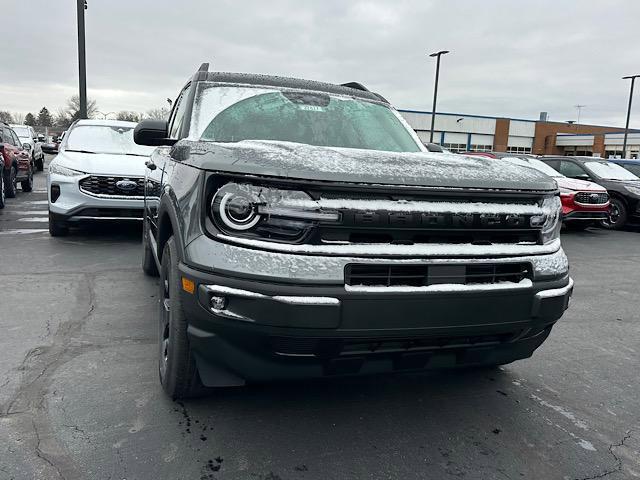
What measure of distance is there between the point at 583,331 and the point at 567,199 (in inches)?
260

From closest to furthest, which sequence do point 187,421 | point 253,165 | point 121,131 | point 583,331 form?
point 253,165 → point 187,421 → point 583,331 → point 121,131

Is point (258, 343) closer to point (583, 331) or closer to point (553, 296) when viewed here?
point (553, 296)

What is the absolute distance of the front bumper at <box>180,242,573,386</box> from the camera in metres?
2.05

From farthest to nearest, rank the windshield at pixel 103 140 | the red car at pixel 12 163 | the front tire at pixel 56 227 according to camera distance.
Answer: the red car at pixel 12 163 < the windshield at pixel 103 140 < the front tire at pixel 56 227

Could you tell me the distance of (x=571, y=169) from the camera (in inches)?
464

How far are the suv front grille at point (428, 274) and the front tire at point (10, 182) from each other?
11.6 metres

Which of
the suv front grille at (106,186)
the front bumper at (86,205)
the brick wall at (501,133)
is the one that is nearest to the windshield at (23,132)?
the front bumper at (86,205)

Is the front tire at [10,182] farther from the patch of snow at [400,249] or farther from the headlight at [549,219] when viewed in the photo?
the headlight at [549,219]

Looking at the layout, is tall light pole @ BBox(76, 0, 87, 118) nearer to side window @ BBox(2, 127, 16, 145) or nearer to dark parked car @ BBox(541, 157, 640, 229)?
side window @ BBox(2, 127, 16, 145)

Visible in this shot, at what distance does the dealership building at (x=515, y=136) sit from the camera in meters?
51.2

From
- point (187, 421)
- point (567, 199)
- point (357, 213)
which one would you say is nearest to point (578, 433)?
point (357, 213)

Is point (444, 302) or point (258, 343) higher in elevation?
point (444, 302)

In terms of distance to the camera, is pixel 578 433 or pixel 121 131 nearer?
pixel 578 433

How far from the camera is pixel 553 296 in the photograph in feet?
7.89
